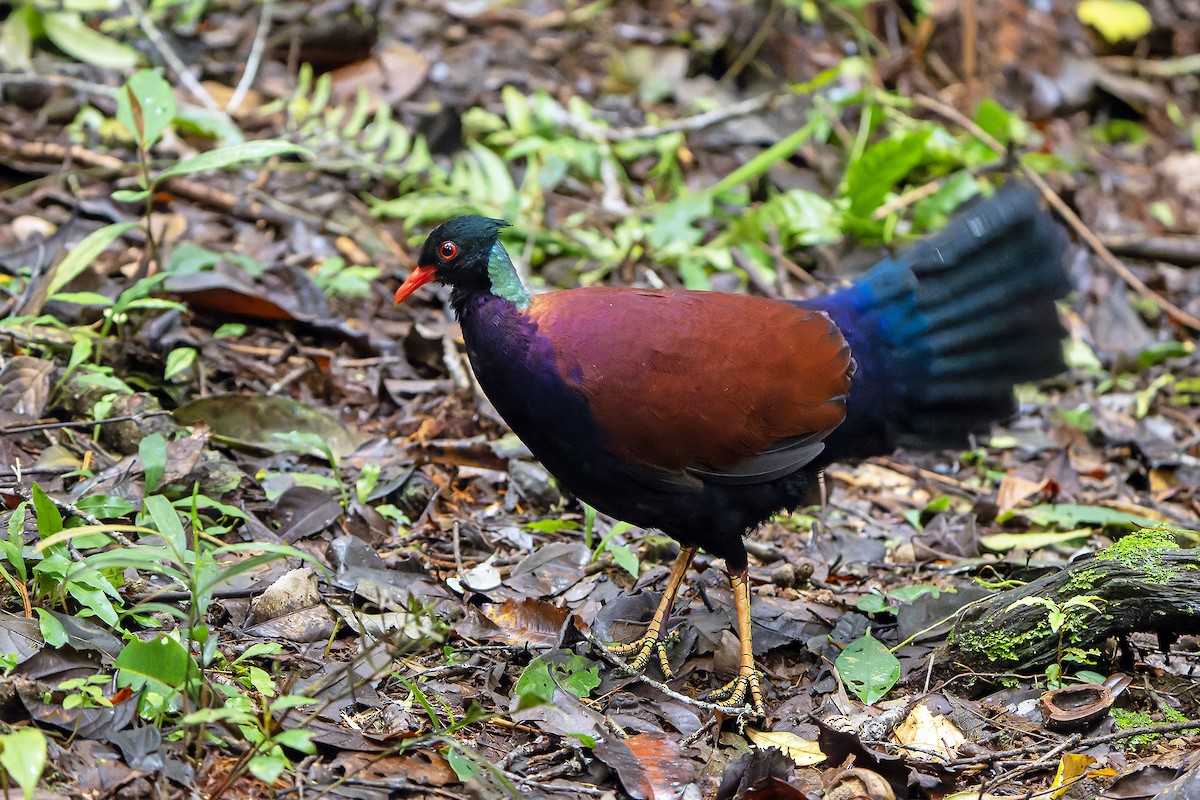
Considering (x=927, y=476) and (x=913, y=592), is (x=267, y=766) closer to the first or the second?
(x=913, y=592)

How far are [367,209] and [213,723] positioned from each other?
457 cm

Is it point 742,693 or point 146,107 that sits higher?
point 146,107

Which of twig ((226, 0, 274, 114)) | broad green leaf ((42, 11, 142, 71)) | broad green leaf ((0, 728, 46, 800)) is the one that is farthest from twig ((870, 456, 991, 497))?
broad green leaf ((42, 11, 142, 71))

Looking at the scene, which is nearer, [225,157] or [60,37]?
[225,157]

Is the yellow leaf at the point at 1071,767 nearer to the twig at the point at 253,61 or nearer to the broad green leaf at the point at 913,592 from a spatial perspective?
the broad green leaf at the point at 913,592

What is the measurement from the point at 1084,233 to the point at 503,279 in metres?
5.23

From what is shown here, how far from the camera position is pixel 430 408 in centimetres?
559

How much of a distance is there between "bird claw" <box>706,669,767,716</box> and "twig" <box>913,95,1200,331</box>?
4.59m

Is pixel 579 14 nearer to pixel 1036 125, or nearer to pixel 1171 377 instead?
pixel 1036 125

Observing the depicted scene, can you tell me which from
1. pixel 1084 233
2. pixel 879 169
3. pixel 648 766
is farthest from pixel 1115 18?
pixel 648 766

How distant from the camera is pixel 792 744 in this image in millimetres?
3656

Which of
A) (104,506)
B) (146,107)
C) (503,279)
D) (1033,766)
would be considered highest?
(146,107)

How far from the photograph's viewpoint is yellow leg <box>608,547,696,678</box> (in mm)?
4168

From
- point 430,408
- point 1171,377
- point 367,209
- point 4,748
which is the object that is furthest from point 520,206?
point 4,748
